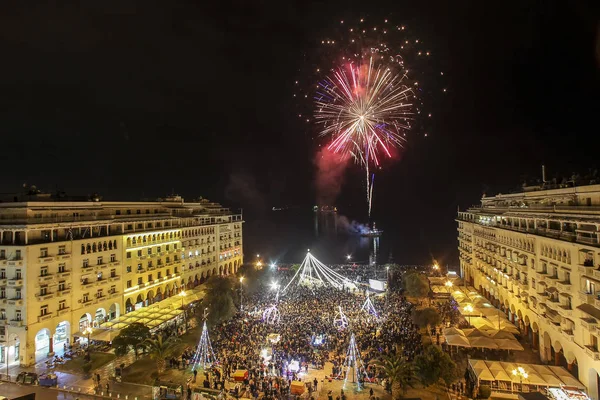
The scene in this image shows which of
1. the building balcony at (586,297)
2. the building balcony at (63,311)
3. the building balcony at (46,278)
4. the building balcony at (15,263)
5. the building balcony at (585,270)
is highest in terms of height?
the building balcony at (15,263)

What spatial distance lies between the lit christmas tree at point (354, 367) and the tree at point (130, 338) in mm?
13988

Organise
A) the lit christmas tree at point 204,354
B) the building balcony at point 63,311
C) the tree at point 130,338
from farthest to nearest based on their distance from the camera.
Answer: the building balcony at point 63,311 → the lit christmas tree at point 204,354 → the tree at point 130,338

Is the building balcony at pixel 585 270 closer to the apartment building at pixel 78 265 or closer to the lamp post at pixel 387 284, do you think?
the lamp post at pixel 387 284

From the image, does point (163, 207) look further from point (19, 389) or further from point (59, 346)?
point (19, 389)

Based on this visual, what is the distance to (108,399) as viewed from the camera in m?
20.3

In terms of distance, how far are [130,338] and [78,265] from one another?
1095 cm

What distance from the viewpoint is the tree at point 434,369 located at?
20325 millimetres

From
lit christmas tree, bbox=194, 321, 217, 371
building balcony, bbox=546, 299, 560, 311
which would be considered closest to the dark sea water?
lit christmas tree, bbox=194, 321, 217, 371

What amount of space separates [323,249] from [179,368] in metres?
100.0

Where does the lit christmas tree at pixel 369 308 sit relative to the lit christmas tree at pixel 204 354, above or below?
above

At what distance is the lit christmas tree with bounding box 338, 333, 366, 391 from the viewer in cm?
2291

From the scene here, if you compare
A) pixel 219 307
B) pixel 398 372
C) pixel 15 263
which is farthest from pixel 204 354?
pixel 15 263

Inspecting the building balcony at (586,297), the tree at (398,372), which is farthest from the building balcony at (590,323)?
the tree at (398,372)

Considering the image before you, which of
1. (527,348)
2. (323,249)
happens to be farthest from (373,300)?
(323,249)
